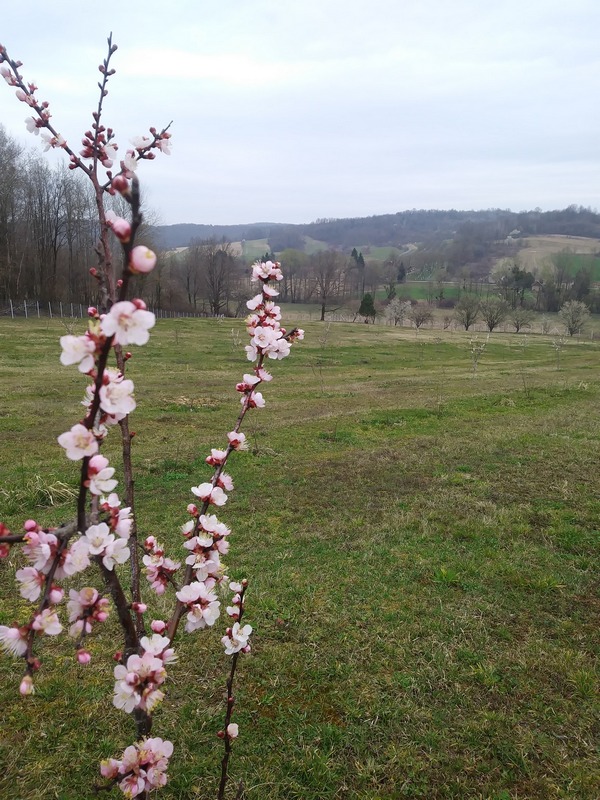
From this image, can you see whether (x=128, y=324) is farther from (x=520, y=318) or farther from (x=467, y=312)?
(x=520, y=318)

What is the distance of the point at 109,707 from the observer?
3338mm

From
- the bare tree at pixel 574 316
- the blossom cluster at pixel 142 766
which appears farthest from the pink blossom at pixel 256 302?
the bare tree at pixel 574 316

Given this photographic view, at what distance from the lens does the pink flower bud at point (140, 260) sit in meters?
1.04

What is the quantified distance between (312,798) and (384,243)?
17551 cm

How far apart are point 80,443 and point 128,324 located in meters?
0.35

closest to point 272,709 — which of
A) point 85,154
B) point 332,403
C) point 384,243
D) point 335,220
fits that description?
point 85,154

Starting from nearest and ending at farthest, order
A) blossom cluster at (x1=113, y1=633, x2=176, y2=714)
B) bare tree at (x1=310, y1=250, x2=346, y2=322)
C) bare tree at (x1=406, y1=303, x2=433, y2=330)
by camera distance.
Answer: blossom cluster at (x1=113, y1=633, x2=176, y2=714), bare tree at (x1=406, y1=303, x2=433, y2=330), bare tree at (x1=310, y1=250, x2=346, y2=322)

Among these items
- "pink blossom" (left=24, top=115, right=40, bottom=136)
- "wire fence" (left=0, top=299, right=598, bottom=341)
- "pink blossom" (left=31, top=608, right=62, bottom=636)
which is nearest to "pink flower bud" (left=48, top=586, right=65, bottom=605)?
"pink blossom" (left=31, top=608, right=62, bottom=636)

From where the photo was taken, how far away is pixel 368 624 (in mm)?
4219

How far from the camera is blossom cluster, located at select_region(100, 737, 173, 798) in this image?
1509 mm

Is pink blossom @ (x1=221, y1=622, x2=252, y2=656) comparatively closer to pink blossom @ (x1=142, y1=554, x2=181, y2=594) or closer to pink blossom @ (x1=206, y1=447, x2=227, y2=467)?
pink blossom @ (x1=142, y1=554, x2=181, y2=594)

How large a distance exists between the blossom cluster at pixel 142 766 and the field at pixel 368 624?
1.59 m

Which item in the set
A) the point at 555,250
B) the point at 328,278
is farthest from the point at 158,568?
the point at 555,250

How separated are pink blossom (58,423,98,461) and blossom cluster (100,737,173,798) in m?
0.95
